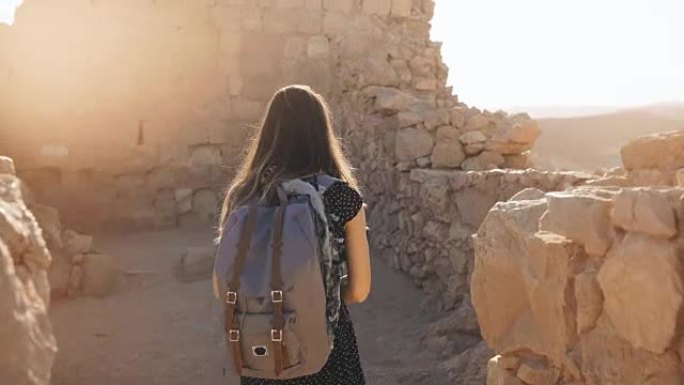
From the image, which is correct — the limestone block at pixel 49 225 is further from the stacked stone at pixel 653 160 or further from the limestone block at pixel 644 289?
the limestone block at pixel 644 289

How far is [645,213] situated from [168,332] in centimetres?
471

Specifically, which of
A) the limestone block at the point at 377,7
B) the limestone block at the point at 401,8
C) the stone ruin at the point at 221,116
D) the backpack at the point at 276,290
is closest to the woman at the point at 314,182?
the backpack at the point at 276,290

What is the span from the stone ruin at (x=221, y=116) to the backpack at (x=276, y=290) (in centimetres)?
388

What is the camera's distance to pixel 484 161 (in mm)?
7156

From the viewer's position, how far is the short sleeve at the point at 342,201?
254 cm

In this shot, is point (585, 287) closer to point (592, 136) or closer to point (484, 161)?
point (484, 161)

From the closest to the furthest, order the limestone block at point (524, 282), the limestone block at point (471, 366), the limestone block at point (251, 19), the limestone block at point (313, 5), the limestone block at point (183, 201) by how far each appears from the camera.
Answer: the limestone block at point (524, 282)
the limestone block at point (471, 366)
the limestone block at point (183, 201)
the limestone block at point (251, 19)
the limestone block at point (313, 5)

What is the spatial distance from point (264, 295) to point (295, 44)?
772 centimetres

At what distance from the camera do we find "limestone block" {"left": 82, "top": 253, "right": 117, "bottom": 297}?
6953 mm

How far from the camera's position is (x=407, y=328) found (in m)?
6.28

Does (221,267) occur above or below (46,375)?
above

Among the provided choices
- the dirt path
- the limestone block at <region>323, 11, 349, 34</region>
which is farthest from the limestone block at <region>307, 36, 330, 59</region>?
the dirt path

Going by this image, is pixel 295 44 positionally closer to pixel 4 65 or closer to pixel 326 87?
pixel 326 87

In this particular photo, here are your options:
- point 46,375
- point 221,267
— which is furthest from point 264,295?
point 46,375
